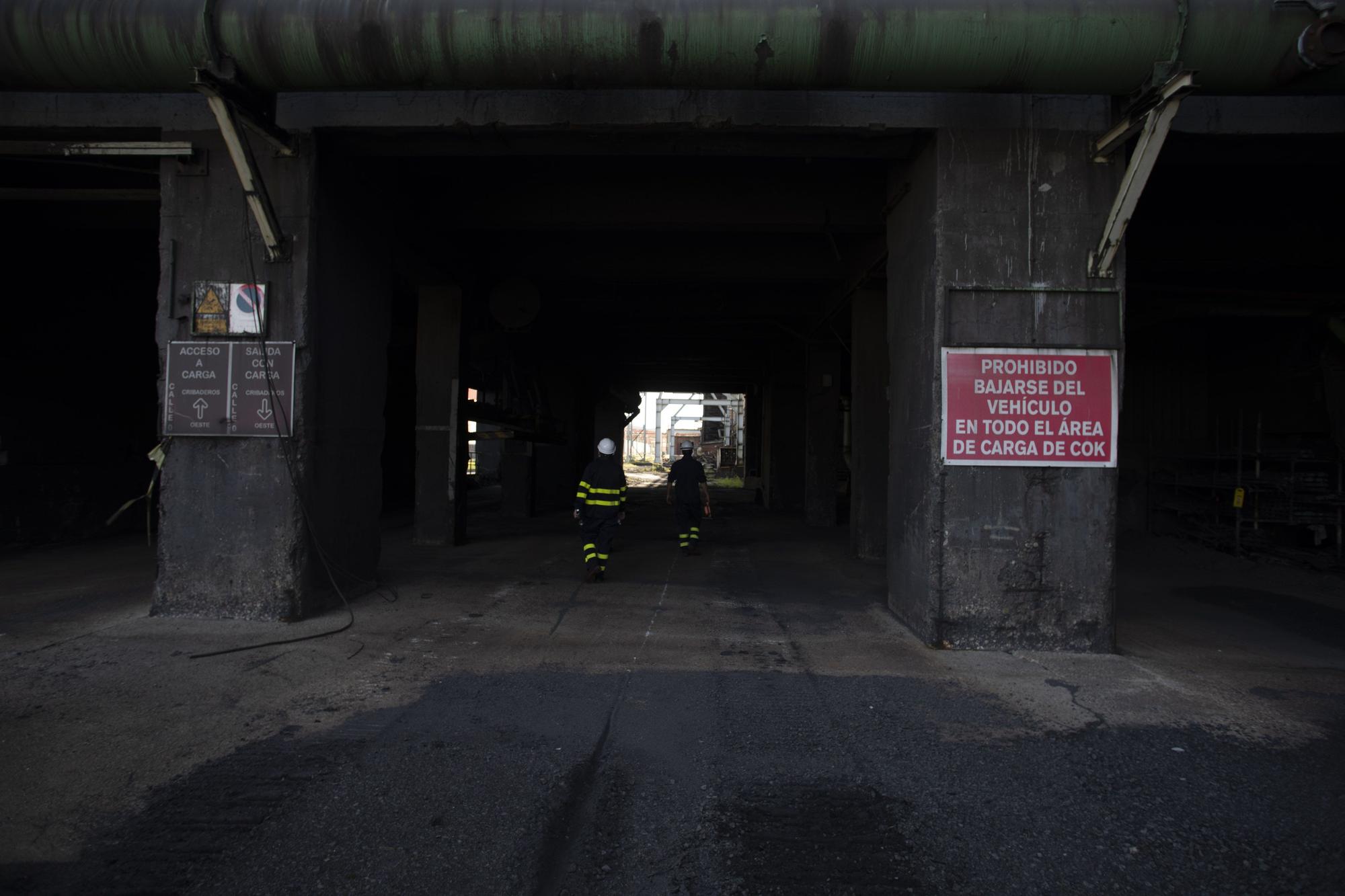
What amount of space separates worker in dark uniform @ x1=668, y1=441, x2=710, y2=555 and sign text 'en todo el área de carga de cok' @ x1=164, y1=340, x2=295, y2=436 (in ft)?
17.5

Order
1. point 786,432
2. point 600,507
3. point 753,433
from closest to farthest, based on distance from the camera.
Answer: point 600,507, point 786,432, point 753,433

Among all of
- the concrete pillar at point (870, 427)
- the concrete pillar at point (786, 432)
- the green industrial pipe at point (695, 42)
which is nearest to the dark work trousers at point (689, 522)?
the concrete pillar at point (870, 427)

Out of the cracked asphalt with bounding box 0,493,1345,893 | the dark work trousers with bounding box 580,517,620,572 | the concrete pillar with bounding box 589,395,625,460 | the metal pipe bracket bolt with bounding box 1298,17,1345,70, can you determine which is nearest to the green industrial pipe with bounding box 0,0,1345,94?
the metal pipe bracket bolt with bounding box 1298,17,1345,70

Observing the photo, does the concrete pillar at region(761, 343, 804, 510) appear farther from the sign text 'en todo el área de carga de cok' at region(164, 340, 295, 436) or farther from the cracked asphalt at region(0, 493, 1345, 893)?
the sign text 'en todo el área de carga de cok' at region(164, 340, 295, 436)

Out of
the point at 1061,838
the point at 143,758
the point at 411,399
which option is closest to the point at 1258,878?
the point at 1061,838

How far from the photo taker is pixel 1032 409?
538 cm

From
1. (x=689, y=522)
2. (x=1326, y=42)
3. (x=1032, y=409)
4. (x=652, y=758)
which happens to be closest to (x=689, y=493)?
(x=689, y=522)

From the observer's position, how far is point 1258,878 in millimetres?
2592

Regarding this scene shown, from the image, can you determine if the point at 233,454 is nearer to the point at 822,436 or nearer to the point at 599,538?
the point at 599,538

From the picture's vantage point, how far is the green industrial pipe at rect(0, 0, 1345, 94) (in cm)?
480

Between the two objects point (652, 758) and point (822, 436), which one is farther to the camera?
point (822, 436)

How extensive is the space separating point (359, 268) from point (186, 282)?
4.60 ft

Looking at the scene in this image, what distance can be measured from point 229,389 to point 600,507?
11.8 feet

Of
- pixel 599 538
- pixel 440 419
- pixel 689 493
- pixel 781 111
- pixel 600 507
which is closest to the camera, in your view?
pixel 781 111
